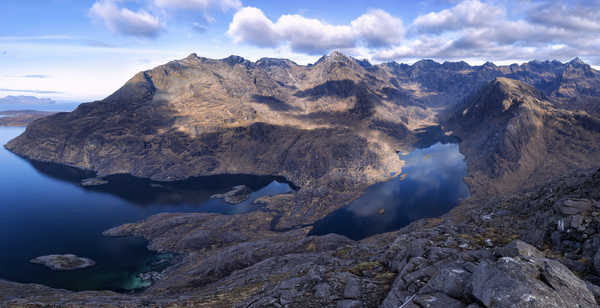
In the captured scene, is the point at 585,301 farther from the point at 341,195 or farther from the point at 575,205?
the point at 341,195

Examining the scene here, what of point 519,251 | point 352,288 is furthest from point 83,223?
point 519,251

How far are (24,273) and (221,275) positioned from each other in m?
88.6

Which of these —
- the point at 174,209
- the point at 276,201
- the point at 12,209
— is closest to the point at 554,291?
the point at 276,201

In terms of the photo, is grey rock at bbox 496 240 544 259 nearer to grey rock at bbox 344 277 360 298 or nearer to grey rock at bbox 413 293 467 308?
grey rock at bbox 413 293 467 308

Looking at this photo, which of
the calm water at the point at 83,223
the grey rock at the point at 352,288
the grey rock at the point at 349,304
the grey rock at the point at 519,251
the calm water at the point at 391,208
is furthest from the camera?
the calm water at the point at 391,208

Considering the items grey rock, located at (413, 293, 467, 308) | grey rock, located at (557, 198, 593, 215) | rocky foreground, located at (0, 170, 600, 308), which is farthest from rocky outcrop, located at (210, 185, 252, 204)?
grey rock, located at (413, 293, 467, 308)

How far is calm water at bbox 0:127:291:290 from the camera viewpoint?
9781 centimetres

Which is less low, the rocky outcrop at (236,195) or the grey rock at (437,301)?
the grey rock at (437,301)

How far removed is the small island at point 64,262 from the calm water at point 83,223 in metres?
2.12

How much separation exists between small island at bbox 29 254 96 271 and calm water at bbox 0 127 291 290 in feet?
6.95

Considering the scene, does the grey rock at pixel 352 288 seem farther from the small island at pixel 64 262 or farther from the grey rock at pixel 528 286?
the small island at pixel 64 262

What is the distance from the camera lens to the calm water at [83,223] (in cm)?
9781

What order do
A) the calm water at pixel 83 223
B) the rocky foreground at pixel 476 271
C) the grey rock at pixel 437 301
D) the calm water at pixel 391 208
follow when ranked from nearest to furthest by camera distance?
the rocky foreground at pixel 476 271 → the grey rock at pixel 437 301 → the calm water at pixel 83 223 → the calm water at pixel 391 208

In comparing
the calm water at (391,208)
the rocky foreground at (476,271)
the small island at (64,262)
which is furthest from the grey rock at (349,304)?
the small island at (64,262)
